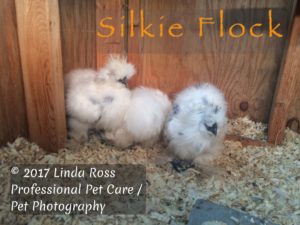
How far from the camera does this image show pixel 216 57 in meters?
2.01

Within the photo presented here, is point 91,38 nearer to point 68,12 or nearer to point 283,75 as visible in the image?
point 68,12

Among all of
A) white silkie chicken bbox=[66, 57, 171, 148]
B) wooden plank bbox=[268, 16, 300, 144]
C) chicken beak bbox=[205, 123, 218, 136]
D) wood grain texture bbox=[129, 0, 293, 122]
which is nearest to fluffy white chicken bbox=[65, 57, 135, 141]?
white silkie chicken bbox=[66, 57, 171, 148]

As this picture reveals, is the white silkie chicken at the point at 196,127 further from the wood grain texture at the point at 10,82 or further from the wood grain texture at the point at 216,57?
the wood grain texture at the point at 10,82

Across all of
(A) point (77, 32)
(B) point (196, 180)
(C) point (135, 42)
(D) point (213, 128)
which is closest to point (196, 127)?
(D) point (213, 128)

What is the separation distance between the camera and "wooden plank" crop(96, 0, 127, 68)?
6.14ft

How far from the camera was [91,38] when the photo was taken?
1.95 meters

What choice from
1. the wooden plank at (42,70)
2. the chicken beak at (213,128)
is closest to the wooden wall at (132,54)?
the wooden plank at (42,70)

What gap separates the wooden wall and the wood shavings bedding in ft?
0.50

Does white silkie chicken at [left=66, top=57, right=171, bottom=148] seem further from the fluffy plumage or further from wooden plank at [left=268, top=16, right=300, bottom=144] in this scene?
wooden plank at [left=268, top=16, right=300, bottom=144]

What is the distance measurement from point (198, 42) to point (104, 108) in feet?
2.39

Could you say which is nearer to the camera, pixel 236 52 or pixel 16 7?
pixel 16 7

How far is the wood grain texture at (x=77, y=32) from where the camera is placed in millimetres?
1860

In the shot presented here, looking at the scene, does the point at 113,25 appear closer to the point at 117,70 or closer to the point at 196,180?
the point at 117,70

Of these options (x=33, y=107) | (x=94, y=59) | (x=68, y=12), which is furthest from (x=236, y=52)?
(x=33, y=107)
